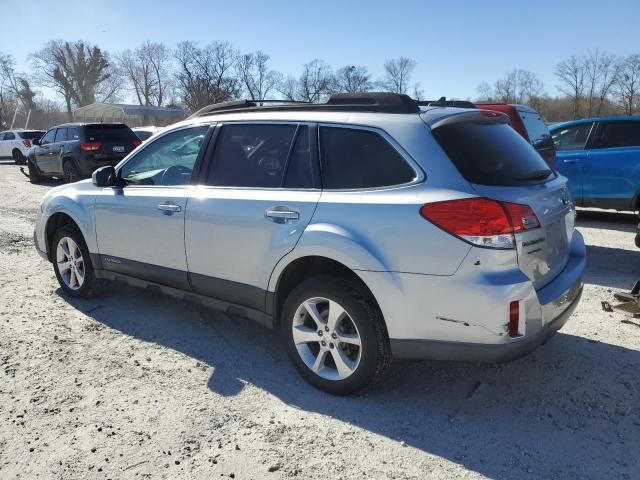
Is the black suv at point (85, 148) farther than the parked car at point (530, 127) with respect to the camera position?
Yes

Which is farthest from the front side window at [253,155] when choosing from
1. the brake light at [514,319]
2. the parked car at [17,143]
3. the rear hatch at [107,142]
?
the parked car at [17,143]

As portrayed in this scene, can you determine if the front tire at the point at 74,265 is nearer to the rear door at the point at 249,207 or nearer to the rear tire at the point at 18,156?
the rear door at the point at 249,207

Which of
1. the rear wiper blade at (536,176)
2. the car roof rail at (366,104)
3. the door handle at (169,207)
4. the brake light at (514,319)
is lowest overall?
the brake light at (514,319)

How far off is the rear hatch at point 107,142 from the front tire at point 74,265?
32.3ft

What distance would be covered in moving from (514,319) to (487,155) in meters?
0.97

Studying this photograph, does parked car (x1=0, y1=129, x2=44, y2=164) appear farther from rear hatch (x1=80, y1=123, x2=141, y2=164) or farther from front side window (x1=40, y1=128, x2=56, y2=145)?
rear hatch (x1=80, y1=123, x2=141, y2=164)

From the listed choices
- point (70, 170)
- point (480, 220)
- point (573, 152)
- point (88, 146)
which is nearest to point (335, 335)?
point (480, 220)

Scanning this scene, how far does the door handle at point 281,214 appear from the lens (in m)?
3.29

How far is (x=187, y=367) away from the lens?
3730 millimetres

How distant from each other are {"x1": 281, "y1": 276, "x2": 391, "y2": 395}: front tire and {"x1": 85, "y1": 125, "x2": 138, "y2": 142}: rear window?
1273 cm

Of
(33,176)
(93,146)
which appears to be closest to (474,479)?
(93,146)

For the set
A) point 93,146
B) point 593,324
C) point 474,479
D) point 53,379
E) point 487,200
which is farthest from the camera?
point 93,146

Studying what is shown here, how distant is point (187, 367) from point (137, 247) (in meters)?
1.19

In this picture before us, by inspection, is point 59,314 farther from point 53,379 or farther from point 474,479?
point 474,479
